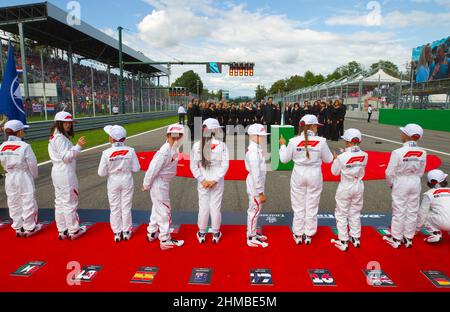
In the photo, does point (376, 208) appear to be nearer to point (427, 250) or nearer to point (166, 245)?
point (427, 250)

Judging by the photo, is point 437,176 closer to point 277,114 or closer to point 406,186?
point 406,186

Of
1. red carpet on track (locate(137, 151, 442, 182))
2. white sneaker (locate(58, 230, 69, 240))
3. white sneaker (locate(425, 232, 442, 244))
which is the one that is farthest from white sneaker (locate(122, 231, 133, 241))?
white sneaker (locate(425, 232, 442, 244))

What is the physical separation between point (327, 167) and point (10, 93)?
813cm

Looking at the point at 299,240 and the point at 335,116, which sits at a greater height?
the point at 335,116

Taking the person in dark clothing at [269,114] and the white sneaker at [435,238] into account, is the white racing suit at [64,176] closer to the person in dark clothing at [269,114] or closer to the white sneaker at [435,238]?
the white sneaker at [435,238]

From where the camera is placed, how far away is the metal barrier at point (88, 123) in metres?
12.9

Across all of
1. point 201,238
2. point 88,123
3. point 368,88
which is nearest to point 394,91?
point 368,88

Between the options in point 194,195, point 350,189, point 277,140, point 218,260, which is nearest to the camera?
point 218,260

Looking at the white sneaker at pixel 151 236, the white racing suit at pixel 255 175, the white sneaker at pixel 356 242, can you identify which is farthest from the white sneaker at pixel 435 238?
the white sneaker at pixel 151 236

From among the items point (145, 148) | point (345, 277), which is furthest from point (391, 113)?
point (345, 277)

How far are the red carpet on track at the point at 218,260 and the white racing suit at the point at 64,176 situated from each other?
1.35ft

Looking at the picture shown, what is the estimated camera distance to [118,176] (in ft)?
13.0

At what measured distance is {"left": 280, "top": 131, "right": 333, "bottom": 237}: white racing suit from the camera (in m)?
3.94

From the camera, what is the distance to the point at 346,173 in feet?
12.6
